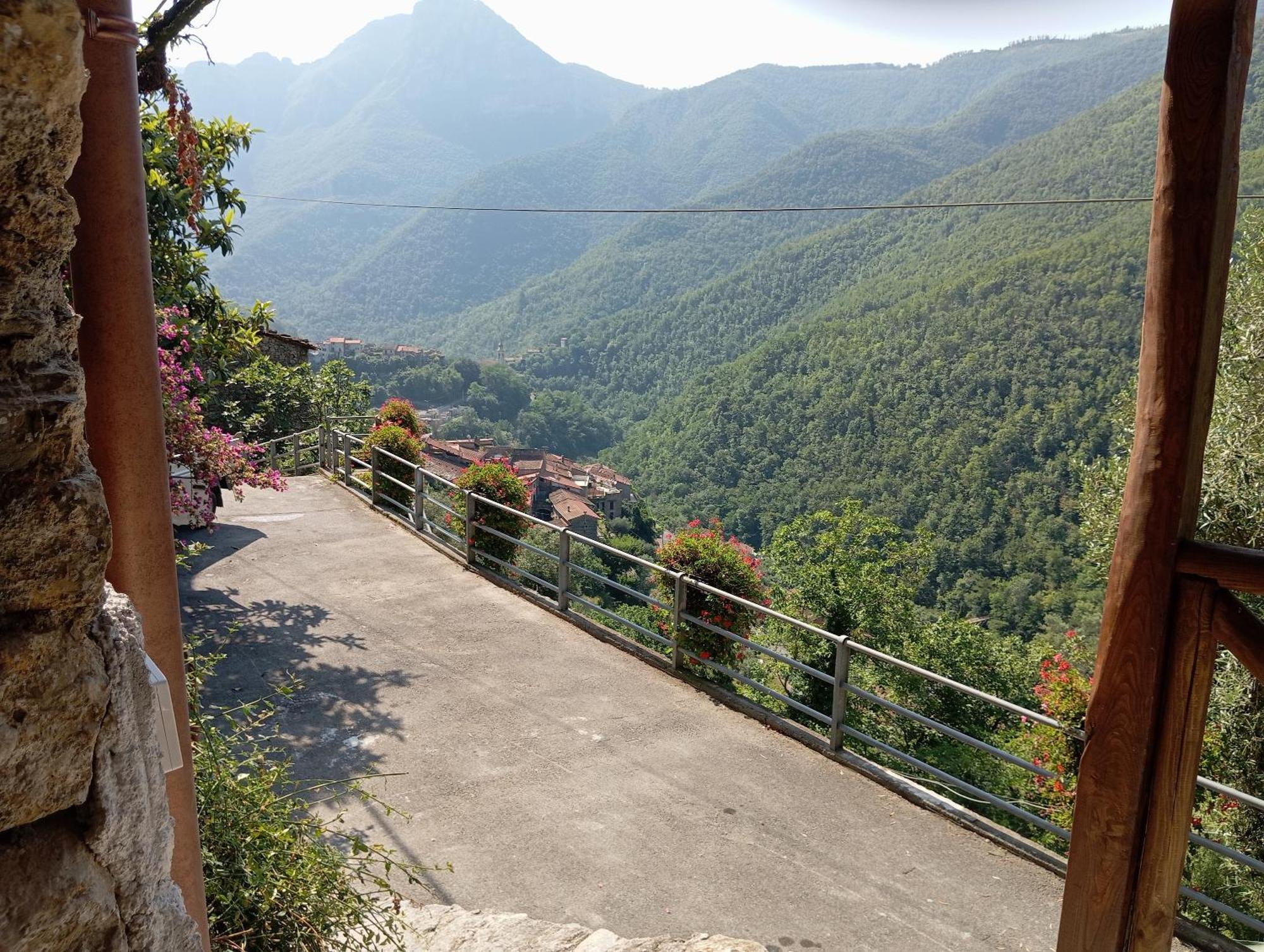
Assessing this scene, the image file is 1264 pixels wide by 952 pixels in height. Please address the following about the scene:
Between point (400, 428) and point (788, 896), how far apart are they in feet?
30.9

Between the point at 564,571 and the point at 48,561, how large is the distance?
7045mm

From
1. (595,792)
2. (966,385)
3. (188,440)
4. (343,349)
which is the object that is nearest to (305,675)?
(188,440)

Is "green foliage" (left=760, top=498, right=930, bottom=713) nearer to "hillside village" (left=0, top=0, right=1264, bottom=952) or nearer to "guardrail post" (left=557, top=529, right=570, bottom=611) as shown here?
"hillside village" (left=0, top=0, right=1264, bottom=952)

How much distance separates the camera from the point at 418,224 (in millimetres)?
162500

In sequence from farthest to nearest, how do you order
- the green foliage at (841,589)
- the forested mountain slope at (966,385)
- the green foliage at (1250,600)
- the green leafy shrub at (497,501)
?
the forested mountain slope at (966,385) → the green foliage at (841,589) → the green leafy shrub at (497,501) → the green foliage at (1250,600)

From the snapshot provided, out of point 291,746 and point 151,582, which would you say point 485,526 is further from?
point 151,582

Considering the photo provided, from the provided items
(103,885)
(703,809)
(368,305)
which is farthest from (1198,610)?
(368,305)

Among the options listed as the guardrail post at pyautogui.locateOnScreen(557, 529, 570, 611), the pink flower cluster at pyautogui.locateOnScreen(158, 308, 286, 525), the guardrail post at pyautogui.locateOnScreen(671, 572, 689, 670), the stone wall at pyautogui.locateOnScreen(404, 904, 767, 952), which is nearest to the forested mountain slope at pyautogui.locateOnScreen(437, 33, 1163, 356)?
the guardrail post at pyautogui.locateOnScreen(557, 529, 570, 611)

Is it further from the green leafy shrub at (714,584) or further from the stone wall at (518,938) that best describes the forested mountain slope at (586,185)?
the stone wall at (518,938)

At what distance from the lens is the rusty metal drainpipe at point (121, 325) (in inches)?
71.5

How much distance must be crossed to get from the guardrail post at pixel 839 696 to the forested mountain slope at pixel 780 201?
97.3 metres

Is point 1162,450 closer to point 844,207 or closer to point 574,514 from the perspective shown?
point 844,207

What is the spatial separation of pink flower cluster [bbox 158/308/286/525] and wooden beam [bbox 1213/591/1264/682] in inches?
246

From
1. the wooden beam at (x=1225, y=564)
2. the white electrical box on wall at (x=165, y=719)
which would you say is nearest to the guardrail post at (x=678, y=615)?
the wooden beam at (x=1225, y=564)
